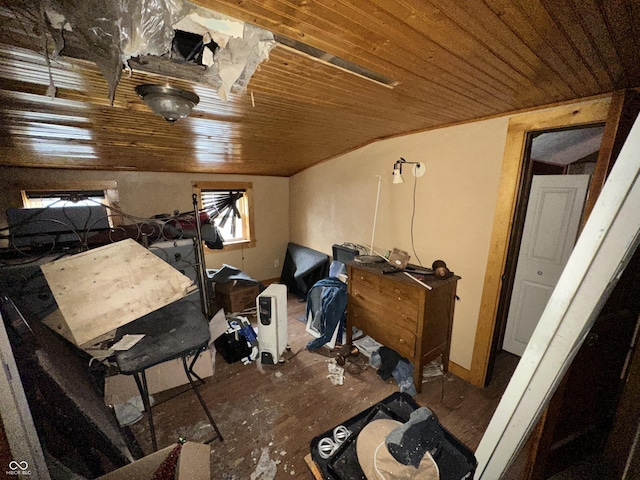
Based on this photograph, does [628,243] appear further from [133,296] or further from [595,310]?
[133,296]

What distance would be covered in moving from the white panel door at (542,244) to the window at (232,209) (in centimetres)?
414

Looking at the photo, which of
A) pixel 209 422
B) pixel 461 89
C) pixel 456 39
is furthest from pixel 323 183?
pixel 209 422

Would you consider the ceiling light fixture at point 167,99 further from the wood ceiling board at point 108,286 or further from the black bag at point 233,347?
the black bag at point 233,347

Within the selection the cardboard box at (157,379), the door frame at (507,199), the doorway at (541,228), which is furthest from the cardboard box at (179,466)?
the doorway at (541,228)

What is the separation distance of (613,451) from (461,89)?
259 centimetres

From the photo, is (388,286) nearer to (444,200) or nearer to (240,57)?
(444,200)

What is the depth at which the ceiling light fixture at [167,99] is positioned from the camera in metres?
1.37

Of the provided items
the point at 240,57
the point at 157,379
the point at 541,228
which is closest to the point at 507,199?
the point at 541,228

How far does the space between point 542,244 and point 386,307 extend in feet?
5.79

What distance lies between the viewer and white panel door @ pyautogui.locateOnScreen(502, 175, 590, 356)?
7.46 ft

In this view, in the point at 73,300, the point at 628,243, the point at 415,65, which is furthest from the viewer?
the point at 73,300

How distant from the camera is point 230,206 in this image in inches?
178

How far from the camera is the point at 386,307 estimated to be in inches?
91.9

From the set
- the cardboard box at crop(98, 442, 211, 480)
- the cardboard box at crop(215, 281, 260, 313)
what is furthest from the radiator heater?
the cardboard box at crop(98, 442, 211, 480)
